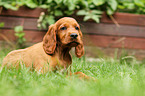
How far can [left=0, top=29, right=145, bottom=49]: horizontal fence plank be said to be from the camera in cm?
542

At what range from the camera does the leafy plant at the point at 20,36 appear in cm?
522

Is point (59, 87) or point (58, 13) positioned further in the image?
point (58, 13)

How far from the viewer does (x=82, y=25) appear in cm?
529

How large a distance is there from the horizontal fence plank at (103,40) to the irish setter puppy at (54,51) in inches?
83.6

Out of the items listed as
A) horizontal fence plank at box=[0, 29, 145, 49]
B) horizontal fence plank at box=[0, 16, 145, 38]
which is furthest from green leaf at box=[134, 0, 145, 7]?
horizontal fence plank at box=[0, 29, 145, 49]

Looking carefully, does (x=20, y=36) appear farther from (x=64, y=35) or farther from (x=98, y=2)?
(x=64, y=35)

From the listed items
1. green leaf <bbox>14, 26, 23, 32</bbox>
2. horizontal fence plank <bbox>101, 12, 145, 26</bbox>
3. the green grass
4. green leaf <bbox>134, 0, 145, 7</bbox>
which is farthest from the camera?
green leaf <bbox>134, 0, 145, 7</bbox>

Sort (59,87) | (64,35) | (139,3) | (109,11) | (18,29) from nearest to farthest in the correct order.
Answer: (59,87) < (64,35) < (18,29) < (109,11) < (139,3)

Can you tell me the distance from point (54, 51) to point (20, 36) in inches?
93.0

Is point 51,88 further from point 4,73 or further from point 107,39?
point 107,39

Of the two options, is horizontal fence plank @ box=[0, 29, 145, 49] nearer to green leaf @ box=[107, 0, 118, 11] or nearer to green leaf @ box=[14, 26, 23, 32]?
green leaf @ box=[14, 26, 23, 32]

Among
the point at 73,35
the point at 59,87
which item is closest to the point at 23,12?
the point at 73,35

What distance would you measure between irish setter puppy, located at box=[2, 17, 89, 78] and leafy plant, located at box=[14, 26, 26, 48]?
6.52ft

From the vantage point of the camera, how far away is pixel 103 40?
566 centimetres
